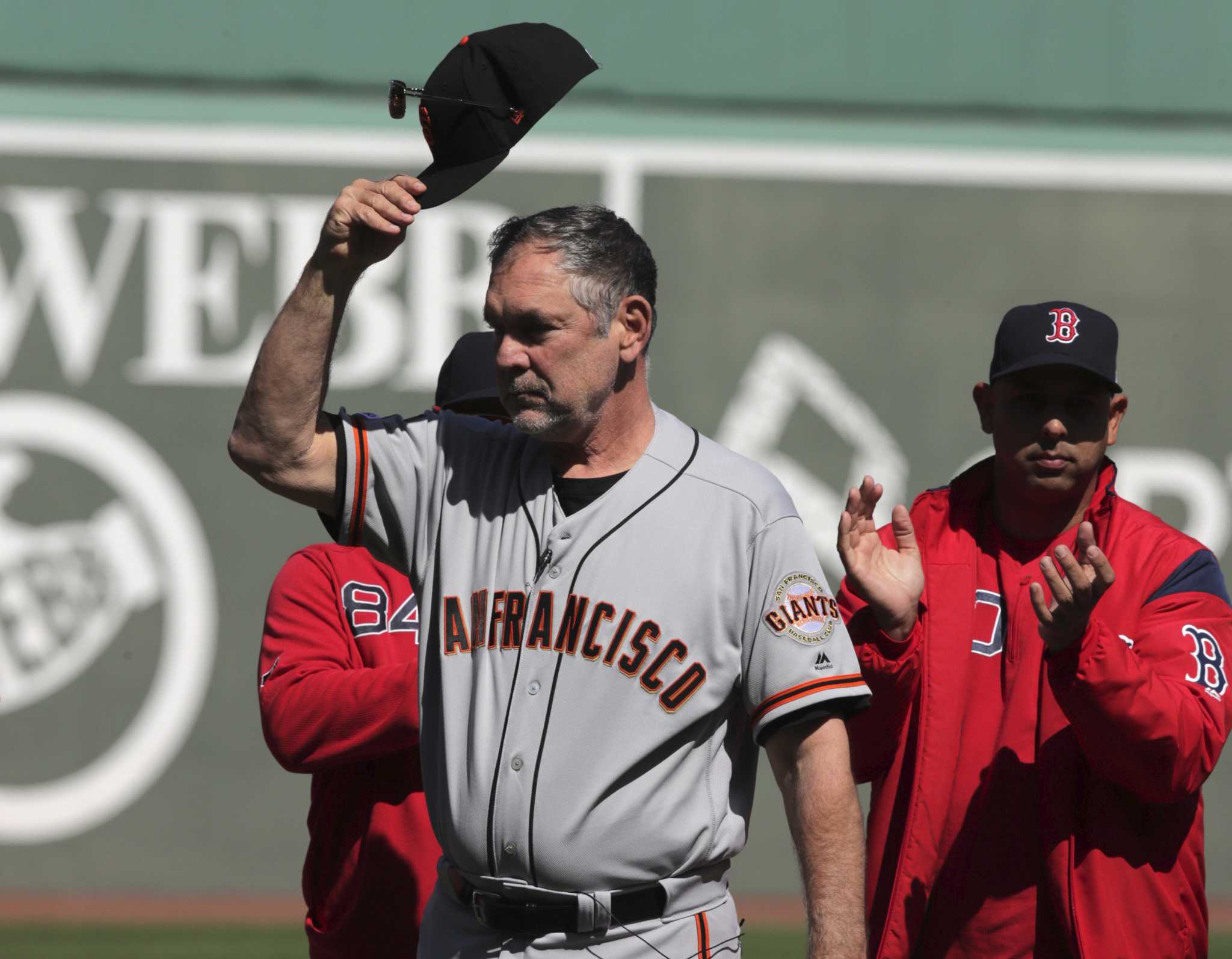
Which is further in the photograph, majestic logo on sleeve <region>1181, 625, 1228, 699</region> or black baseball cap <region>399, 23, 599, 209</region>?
majestic logo on sleeve <region>1181, 625, 1228, 699</region>

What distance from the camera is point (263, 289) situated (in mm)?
6148

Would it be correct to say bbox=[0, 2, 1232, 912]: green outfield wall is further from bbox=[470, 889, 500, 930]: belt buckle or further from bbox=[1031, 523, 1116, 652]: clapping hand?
bbox=[470, 889, 500, 930]: belt buckle

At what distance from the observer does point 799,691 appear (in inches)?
95.2

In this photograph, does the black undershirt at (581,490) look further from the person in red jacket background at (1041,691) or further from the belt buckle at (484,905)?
the belt buckle at (484,905)

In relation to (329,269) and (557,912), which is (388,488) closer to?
(329,269)

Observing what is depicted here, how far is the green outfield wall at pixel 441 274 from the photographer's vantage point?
19.8ft

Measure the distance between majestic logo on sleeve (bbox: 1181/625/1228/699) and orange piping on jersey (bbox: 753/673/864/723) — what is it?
788mm

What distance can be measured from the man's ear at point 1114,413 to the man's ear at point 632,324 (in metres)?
1.08

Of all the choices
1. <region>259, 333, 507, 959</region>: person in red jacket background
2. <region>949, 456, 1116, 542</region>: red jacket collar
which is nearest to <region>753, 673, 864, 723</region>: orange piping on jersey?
<region>259, 333, 507, 959</region>: person in red jacket background

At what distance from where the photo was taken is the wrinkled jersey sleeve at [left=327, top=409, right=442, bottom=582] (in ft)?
8.34

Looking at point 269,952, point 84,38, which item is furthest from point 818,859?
point 84,38

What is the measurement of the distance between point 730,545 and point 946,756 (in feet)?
2.54

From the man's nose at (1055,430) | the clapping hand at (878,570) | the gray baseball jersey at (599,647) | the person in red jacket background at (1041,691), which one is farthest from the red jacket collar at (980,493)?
the gray baseball jersey at (599,647)

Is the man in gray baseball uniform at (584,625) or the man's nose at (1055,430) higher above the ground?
the man's nose at (1055,430)
